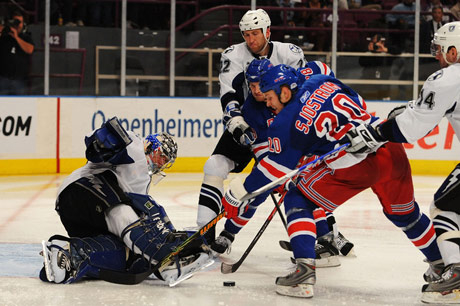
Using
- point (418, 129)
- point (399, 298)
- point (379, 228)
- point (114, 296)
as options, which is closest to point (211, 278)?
point (114, 296)

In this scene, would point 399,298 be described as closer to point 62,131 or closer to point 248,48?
point 248,48

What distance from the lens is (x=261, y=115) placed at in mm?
4375

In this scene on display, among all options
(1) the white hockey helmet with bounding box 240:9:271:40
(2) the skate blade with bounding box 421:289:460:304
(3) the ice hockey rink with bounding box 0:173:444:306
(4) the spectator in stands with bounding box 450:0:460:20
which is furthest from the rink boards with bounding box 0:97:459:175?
(2) the skate blade with bounding box 421:289:460:304

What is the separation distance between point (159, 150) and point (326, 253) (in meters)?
1.04

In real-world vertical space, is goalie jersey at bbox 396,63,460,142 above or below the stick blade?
above

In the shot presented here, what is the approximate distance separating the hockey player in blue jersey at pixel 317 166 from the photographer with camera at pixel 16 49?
5.02m

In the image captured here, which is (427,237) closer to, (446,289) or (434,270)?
(434,270)

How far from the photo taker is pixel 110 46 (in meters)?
8.53

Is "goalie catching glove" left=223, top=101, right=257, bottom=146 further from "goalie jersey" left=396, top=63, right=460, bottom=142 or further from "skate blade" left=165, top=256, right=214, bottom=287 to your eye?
"goalie jersey" left=396, top=63, right=460, bottom=142

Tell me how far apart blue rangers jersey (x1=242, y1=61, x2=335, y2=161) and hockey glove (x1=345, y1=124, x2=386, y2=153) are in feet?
3.02

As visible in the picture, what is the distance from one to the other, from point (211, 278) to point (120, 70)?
16.1ft

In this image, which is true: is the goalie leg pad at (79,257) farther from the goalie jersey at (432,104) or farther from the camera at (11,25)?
the camera at (11,25)

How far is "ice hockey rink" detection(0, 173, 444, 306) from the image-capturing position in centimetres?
350

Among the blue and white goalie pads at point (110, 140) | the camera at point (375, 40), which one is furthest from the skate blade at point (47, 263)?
the camera at point (375, 40)
